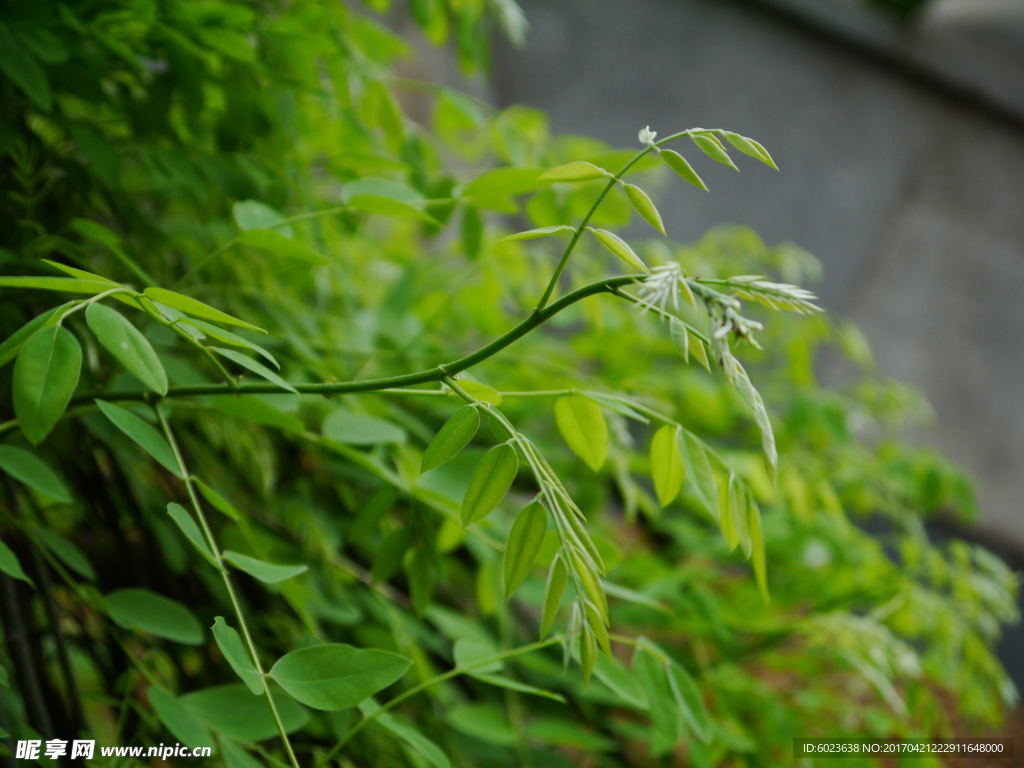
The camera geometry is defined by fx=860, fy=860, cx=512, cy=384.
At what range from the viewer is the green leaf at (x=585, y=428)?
0.41 meters

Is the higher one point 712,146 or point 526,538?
point 712,146

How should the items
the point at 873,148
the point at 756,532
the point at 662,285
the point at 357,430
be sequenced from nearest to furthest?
the point at 662,285 < the point at 756,532 < the point at 357,430 < the point at 873,148

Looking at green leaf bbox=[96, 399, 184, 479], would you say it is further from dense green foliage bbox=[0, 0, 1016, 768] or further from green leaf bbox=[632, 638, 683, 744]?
green leaf bbox=[632, 638, 683, 744]

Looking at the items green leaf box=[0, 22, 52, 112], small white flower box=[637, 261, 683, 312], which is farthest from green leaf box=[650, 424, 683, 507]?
green leaf box=[0, 22, 52, 112]

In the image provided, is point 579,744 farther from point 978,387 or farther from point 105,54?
point 978,387

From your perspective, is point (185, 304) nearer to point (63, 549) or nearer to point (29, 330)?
point (29, 330)

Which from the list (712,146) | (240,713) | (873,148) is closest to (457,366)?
(712,146)

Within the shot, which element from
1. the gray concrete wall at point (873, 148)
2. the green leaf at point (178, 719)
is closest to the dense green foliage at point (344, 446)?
the green leaf at point (178, 719)

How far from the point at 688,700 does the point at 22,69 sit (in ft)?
1.72

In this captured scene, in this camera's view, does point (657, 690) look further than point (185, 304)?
Yes

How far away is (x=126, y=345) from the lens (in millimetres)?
329

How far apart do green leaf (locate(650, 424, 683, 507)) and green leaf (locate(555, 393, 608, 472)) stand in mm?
25

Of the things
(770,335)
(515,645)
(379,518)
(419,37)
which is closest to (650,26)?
(419,37)

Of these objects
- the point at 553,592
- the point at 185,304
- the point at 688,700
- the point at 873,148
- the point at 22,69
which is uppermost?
the point at 873,148
